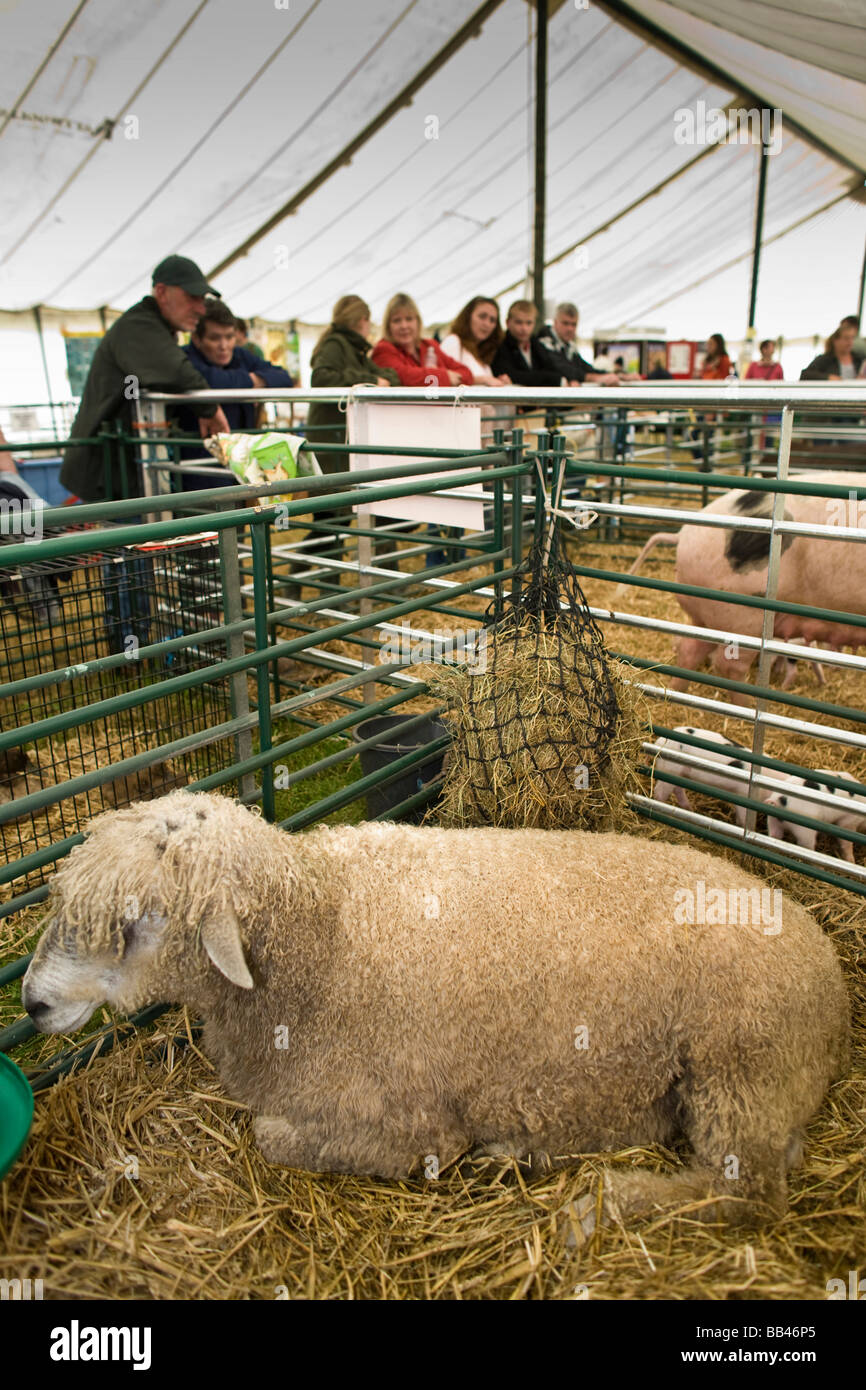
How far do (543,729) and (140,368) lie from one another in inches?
150

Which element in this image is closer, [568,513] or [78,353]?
[568,513]

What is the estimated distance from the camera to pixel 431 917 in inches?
81.1

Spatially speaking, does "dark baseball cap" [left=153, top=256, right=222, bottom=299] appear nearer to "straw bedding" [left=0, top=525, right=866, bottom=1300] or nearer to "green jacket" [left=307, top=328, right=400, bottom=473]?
"green jacket" [left=307, top=328, right=400, bottom=473]

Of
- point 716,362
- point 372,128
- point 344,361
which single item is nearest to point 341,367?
point 344,361

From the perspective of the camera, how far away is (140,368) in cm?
510

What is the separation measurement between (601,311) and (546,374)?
16688 millimetres

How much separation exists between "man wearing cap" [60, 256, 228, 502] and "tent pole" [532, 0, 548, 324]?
22.4 feet

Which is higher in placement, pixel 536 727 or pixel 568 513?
pixel 568 513

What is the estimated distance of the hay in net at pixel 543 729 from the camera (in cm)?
265

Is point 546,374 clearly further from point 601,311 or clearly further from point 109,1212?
point 601,311

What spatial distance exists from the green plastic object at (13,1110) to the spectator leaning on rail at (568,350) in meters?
6.97

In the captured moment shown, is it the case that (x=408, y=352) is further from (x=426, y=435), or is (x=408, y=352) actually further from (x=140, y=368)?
(x=426, y=435)

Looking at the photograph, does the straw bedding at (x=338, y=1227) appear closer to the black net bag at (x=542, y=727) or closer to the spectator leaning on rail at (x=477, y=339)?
the black net bag at (x=542, y=727)

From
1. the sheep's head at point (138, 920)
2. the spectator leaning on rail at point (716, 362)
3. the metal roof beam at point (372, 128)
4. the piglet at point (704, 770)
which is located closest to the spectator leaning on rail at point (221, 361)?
the piglet at point (704, 770)
